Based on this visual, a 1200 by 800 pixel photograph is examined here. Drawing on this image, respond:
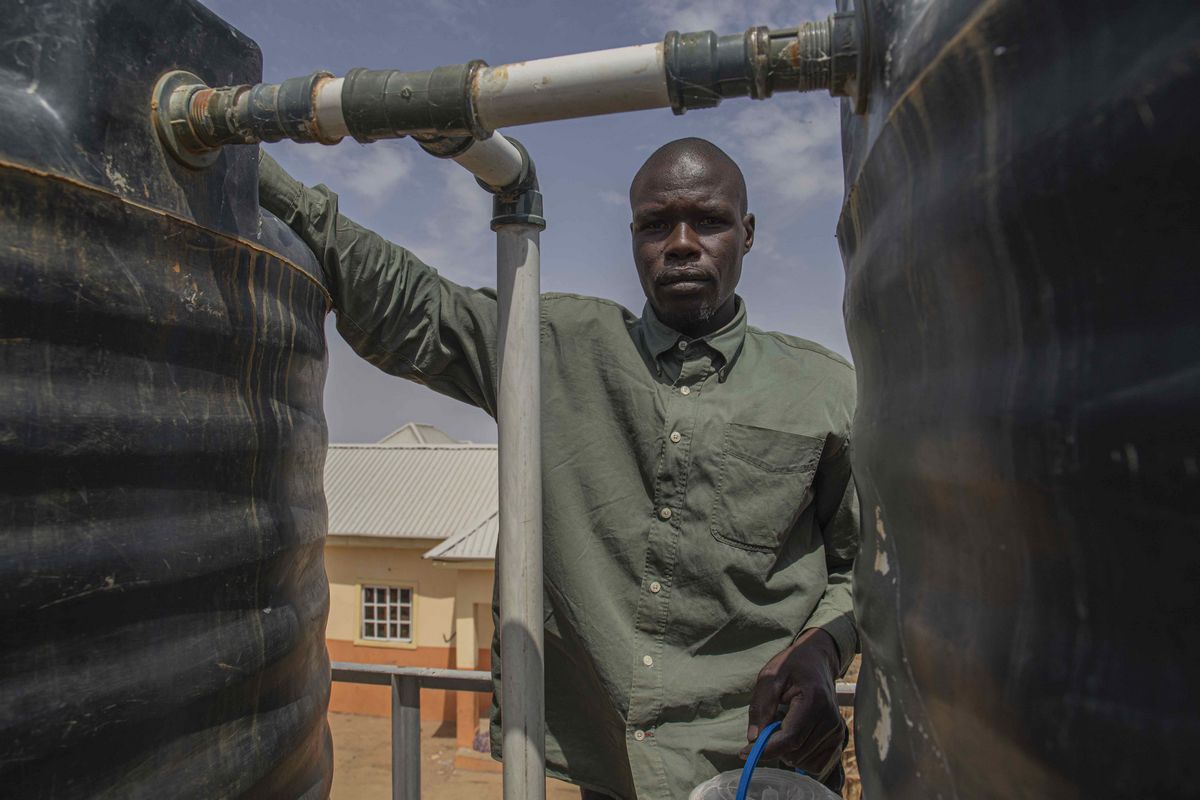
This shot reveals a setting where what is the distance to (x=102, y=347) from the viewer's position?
79 cm

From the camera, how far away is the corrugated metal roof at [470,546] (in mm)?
11492

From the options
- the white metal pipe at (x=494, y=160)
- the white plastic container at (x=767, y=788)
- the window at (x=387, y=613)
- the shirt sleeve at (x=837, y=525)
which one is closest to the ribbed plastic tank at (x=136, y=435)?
the white metal pipe at (x=494, y=160)

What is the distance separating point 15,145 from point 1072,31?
0.78m

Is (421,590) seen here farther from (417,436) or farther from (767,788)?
(767,788)

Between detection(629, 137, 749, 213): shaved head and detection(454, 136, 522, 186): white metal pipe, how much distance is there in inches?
21.7

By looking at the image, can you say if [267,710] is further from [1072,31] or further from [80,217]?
[1072,31]

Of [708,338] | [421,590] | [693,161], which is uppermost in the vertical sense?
[693,161]

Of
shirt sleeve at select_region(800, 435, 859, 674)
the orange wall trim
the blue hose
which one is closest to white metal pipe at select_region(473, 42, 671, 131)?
the blue hose

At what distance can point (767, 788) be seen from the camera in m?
1.02

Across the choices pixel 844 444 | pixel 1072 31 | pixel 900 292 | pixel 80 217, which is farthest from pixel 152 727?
pixel 844 444

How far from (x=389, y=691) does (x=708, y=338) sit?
504 inches

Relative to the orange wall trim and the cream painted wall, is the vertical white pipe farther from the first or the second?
the orange wall trim

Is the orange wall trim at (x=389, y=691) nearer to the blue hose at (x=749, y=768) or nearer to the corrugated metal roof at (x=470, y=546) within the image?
the corrugated metal roof at (x=470, y=546)

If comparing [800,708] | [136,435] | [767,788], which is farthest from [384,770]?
[136,435]
